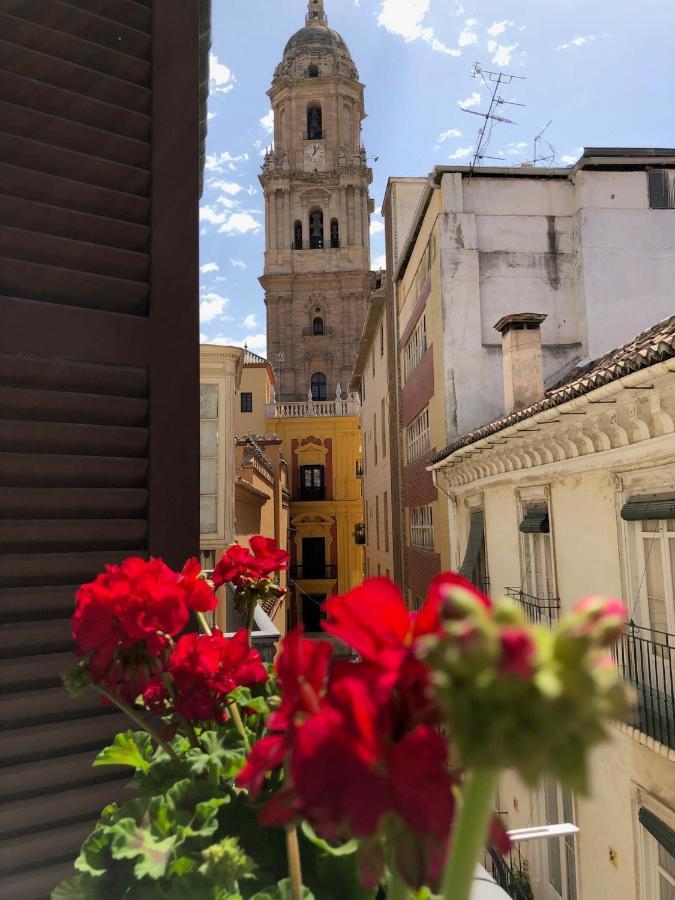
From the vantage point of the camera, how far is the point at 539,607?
8.38m

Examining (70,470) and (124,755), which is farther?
(70,470)

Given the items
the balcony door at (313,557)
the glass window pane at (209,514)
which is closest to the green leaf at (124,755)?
the glass window pane at (209,514)

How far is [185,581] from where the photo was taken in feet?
4.43

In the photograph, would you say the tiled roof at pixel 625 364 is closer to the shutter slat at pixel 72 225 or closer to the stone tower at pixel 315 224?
the shutter slat at pixel 72 225

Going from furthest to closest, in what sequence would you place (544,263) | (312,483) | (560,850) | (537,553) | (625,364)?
(312,483)
(544,263)
(537,553)
(560,850)
(625,364)

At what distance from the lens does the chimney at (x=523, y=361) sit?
36.5ft

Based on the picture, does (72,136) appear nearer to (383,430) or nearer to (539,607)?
(539,607)

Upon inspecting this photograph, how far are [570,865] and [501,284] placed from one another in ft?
34.7

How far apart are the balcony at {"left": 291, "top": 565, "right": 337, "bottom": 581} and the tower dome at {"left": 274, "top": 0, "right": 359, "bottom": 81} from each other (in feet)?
121

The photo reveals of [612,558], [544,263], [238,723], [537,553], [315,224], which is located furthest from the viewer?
[315,224]

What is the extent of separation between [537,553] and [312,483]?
28.0 metres

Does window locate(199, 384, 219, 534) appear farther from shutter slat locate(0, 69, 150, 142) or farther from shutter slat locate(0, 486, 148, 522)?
shutter slat locate(0, 486, 148, 522)

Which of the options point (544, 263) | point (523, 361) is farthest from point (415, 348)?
point (523, 361)

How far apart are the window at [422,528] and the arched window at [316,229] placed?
34814 mm
